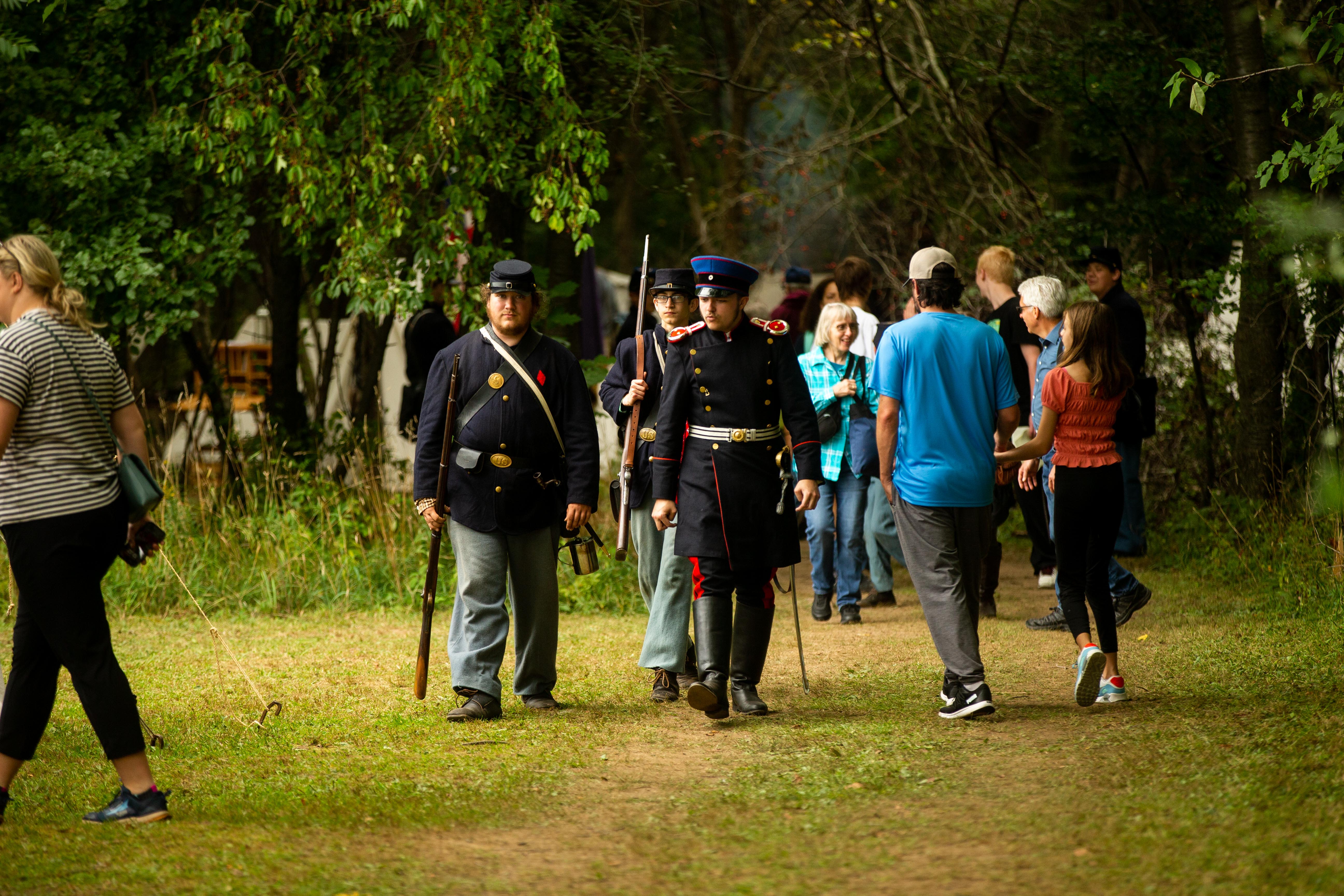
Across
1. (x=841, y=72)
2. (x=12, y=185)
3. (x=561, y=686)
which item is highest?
(x=841, y=72)

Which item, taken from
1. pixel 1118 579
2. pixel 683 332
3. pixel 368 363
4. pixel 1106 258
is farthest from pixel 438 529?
pixel 368 363

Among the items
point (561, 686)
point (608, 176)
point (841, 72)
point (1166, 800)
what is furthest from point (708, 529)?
point (841, 72)

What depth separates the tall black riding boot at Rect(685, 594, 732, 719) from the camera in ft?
19.2

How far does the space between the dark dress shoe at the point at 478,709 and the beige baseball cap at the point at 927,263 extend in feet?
8.51

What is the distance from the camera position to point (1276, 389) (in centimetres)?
1023

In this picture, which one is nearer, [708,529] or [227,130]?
[708,529]

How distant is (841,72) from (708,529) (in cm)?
1225

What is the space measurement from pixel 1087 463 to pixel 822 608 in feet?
9.40

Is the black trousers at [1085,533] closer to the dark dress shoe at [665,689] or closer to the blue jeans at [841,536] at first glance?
the dark dress shoe at [665,689]

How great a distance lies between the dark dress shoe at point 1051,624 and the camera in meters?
8.06

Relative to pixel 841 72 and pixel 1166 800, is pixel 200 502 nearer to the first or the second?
pixel 1166 800

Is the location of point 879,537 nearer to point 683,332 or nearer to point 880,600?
point 880,600

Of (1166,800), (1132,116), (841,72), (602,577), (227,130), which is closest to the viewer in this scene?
(1166,800)

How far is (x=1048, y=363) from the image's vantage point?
24.1 ft
